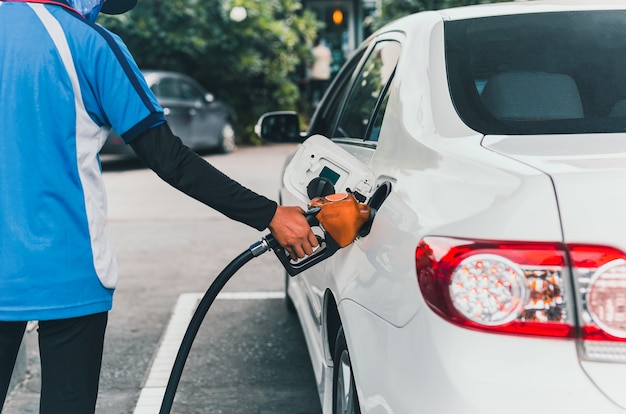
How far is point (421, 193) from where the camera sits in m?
2.22

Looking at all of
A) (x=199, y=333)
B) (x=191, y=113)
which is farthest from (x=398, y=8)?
(x=199, y=333)

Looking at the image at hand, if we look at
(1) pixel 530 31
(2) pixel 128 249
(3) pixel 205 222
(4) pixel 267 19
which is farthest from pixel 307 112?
(1) pixel 530 31

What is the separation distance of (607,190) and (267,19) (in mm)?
17394

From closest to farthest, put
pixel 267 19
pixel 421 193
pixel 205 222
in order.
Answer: pixel 421 193
pixel 205 222
pixel 267 19

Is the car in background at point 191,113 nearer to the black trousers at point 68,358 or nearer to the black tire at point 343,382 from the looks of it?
the black tire at point 343,382

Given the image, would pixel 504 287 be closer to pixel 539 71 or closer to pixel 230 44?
pixel 539 71

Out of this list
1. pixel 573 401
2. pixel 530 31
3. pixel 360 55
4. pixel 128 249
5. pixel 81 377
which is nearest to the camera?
pixel 573 401

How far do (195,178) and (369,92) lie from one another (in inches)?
58.7

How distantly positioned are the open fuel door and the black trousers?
30.2 inches

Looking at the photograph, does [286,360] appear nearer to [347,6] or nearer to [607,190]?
[607,190]

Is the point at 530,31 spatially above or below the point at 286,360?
above

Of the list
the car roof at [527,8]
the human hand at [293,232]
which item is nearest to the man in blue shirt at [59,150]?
the human hand at [293,232]

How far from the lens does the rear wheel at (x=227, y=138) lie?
1703 cm

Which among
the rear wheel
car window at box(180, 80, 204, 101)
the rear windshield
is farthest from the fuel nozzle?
the rear wheel
